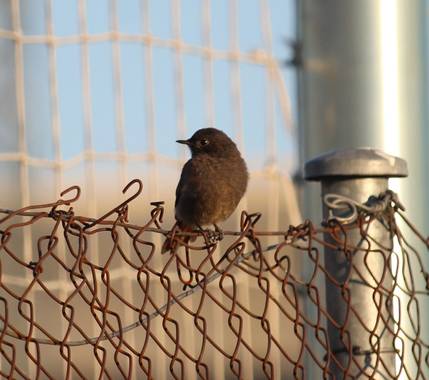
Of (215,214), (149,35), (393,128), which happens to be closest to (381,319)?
(393,128)

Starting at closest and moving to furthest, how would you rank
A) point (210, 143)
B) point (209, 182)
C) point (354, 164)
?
point (354, 164) < point (209, 182) < point (210, 143)

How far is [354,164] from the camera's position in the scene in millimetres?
2693

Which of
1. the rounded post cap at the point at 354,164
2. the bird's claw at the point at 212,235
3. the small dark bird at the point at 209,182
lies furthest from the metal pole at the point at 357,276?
the small dark bird at the point at 209,182

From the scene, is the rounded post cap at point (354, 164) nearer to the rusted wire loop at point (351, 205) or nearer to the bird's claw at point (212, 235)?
the rusted wire loop at point (351, 205)

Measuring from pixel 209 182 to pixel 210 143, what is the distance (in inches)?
11.7

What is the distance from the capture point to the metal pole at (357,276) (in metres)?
2.71

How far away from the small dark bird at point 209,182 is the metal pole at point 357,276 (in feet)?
6.45

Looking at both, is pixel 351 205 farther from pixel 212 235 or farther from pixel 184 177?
pixel 184 177

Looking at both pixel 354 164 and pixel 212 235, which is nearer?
pixel 354 164

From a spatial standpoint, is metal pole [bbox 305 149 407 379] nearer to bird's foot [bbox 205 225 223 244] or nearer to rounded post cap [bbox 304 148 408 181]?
rounded post cap [bbox 304 148 408 181]

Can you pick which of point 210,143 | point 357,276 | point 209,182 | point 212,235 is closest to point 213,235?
point 212,235

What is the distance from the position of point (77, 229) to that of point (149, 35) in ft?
9.15

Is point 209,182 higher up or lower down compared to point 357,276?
higher up

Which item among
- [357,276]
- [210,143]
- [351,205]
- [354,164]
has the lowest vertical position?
[357,276]
